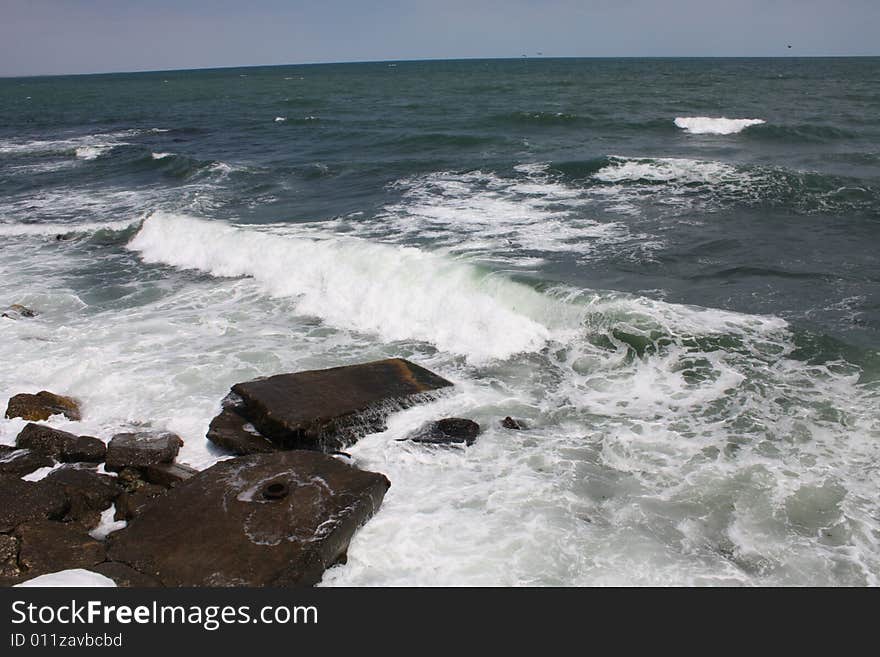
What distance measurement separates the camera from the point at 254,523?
16.2 feet

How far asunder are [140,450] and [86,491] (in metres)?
0.63

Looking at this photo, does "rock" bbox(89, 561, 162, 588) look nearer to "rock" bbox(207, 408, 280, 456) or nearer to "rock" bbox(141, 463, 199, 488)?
"rock" bbox(141, 463, 199, 488)

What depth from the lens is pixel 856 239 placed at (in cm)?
1267

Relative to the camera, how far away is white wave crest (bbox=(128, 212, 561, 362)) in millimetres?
9617

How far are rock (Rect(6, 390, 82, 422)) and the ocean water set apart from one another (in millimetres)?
148

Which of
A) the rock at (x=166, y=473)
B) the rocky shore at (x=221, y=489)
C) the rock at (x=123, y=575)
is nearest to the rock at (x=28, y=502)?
the rocky shore at (x=221, y=489)

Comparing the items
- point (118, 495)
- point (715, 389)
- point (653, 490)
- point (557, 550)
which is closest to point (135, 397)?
point (118, 495)

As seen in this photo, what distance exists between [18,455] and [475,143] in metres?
21.9

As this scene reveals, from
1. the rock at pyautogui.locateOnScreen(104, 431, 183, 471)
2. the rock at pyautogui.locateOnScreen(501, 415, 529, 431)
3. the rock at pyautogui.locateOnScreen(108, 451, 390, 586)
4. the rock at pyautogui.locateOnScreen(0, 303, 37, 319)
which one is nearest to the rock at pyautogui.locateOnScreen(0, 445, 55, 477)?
the rock at pyautogui.locateOnScreen(104, 431, 183, 471)

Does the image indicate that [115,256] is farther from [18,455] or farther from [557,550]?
[557,550]

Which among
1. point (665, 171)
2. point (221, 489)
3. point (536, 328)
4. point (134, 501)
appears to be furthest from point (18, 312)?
point (665, 171)

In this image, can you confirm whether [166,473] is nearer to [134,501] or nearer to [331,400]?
[134,501]

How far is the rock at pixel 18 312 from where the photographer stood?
1054 cm

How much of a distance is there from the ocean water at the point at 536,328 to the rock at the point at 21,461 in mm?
714
